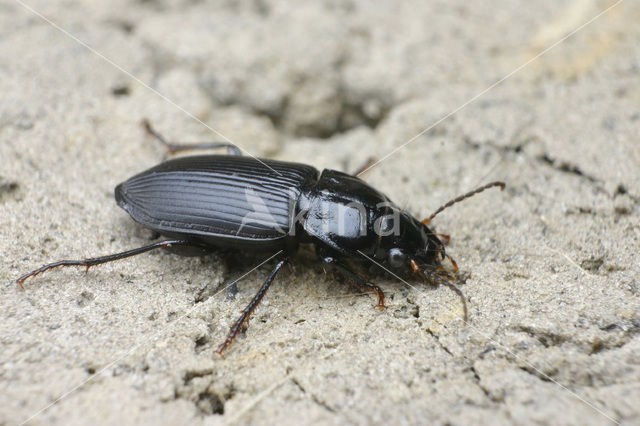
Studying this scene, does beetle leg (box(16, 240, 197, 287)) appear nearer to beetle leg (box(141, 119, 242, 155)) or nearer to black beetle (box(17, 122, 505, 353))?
black beetle (box(17, 122, 505, 353))

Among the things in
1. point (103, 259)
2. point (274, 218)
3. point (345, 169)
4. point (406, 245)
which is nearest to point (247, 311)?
point (274, 218)

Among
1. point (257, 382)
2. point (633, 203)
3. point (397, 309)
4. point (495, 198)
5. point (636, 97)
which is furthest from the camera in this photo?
point (636, 97)

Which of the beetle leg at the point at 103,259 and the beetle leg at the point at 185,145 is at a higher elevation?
the beetle leg at the point at 185,145

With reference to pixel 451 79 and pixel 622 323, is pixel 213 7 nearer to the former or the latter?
pixel 451 79

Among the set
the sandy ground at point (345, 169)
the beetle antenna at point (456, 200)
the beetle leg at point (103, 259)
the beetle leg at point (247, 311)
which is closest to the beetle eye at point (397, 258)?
the sandy ground at point (345, 169)

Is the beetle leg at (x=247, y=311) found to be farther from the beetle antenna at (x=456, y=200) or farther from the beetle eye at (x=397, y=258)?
the beetle antenna at (x=456, y=200)

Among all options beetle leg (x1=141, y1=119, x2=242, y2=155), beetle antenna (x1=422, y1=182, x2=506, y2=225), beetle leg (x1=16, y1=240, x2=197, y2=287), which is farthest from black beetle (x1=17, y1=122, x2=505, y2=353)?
beetle leg (x1=141, y1=119, x2=242, y2=155)

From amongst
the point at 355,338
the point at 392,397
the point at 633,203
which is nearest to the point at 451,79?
the point at 633,203
